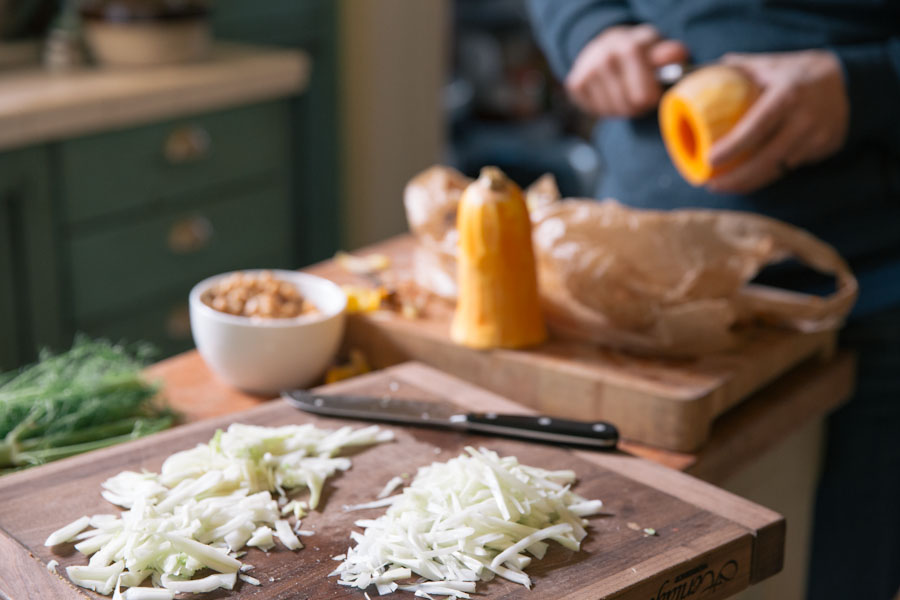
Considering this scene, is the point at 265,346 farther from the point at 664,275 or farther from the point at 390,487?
the point at 664,275

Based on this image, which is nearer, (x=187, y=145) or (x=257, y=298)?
(x=257, y=298)

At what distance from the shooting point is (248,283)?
4.00ft

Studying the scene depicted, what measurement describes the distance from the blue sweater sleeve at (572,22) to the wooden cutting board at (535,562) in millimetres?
700

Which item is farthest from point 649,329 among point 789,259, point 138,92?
point 138,92

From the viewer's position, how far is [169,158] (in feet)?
7.78

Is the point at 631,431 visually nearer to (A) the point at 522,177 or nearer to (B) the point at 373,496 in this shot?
(B) the point at 373,496

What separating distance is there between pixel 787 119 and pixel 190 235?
1.59m

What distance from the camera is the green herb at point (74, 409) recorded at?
102 centimetres

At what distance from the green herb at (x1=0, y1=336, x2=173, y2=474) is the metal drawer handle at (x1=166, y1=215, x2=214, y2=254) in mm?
1308

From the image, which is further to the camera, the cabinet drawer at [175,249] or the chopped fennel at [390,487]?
the cabinet drawer at [175,249]

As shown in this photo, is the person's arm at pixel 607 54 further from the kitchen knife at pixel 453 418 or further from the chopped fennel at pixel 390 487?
the chopped fennel at pixel 390 487

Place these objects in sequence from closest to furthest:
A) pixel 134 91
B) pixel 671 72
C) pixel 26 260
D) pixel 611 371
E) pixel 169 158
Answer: pixel 611 371 < pixel 671 72 < pixel 26 260 < pixel 134 91 < pixel 169 158

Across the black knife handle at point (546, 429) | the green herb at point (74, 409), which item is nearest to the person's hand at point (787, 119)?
the black knife handle at point (546, 429)

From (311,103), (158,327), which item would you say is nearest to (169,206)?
(158,327)
